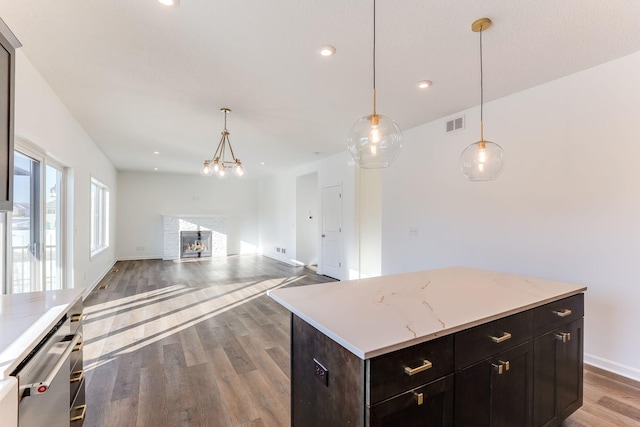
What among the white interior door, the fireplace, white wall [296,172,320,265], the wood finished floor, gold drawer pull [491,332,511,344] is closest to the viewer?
gold drawer pull [491,332,511,344]

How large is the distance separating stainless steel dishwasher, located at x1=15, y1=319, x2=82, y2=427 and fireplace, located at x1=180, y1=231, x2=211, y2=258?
8.19 meters

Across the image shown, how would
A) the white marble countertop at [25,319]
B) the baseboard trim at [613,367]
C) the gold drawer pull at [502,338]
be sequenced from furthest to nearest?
the baseboard trim at [613,367]
the gold drawer pull at [502,338]
the white marble countertop at [25,319]

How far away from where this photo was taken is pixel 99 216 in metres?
6.45

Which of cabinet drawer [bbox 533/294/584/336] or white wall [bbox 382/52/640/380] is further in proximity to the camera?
white wall [bbox 382/52/640/380]

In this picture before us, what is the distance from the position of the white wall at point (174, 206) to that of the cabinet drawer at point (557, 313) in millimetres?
9315

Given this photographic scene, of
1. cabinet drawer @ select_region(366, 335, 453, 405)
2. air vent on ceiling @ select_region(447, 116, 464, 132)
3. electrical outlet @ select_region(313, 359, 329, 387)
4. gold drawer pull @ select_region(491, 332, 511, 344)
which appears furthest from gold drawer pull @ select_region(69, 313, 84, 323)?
air vent on ceiling @ select_region(447, 116, 464, 132)

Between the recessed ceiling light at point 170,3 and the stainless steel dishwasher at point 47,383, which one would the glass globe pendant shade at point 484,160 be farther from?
the stainless steel dishwasher at point 47,383

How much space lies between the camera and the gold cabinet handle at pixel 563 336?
172cm

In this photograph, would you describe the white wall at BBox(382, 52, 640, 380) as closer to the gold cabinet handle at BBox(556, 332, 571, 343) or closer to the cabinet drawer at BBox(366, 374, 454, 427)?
the gold cabinet handle at BBox(556, 332, 571, 343)

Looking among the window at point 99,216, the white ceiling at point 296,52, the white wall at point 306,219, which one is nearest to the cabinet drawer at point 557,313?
the white ceiling at point 296,52

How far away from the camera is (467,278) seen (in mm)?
2180

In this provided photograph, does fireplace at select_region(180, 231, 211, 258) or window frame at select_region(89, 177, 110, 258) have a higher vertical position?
window frame at select_region(89, 177, 110, 258)

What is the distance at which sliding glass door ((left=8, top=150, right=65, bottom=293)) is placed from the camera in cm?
271

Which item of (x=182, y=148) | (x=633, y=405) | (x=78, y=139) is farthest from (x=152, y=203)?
(x=633, y=405)
